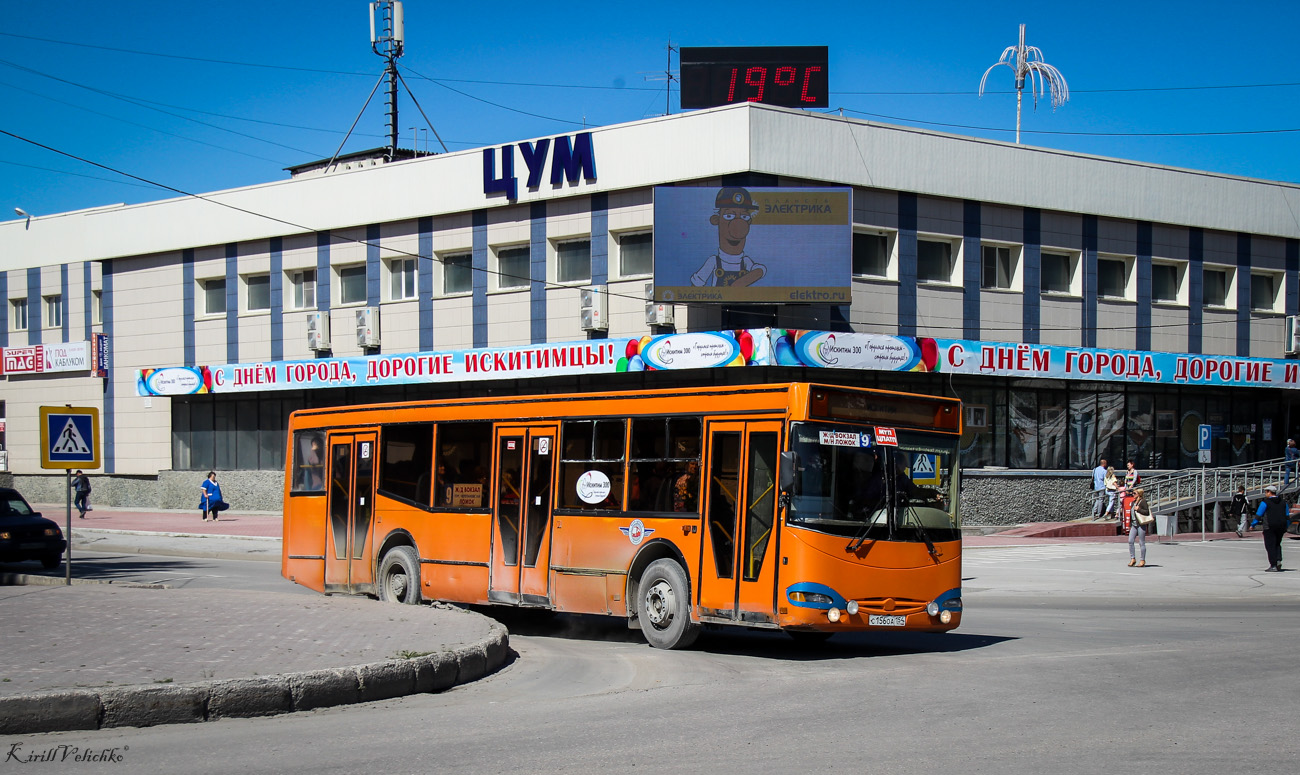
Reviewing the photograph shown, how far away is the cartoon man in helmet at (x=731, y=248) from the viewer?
31.0 m

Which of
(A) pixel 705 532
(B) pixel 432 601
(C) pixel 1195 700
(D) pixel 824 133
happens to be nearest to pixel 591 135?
(D) pixel 824 133

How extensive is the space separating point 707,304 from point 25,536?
667 inches

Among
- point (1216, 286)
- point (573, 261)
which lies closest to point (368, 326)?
point (573, 261)

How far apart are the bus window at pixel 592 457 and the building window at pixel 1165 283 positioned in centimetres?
2934

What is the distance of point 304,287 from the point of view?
41.1m

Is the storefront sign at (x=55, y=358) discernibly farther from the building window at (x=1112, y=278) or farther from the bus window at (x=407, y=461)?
the building window at (x=1112, y=278)

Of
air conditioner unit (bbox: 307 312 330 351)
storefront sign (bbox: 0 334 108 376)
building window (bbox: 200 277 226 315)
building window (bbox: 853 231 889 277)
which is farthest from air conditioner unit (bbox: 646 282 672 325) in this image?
storefront sign (bbox: 0 334 108 376)

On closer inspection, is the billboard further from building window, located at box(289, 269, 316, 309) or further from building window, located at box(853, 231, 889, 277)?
building window, located at box(289, 269, 316, 309)

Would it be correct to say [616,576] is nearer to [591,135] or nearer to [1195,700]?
[1195,700]

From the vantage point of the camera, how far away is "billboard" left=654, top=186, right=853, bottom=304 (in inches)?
1217

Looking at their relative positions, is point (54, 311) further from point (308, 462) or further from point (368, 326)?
point (308, 462)

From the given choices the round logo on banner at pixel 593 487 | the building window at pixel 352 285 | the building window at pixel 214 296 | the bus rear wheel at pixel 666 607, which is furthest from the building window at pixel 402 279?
the bus rear wheel at pixel 666 607

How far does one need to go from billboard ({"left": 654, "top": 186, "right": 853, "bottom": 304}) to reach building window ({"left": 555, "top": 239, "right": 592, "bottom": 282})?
4.20 metres

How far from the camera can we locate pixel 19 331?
4784cm
